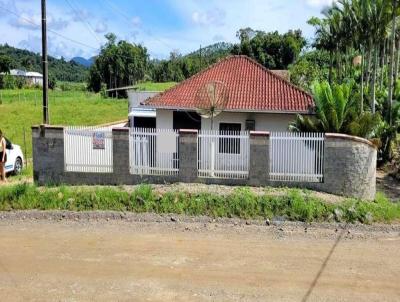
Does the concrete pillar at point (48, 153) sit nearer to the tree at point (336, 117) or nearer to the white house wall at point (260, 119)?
the white house wall at point (260, 119)

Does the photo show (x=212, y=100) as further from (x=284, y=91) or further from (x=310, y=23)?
(x=310, y=23)

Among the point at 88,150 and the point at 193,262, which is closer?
the point at 193,262

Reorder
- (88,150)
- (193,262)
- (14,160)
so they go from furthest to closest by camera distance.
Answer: (14,160) → (88,150) → (193,262)

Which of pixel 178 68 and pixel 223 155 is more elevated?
pixel 178 68

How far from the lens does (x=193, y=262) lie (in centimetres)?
949

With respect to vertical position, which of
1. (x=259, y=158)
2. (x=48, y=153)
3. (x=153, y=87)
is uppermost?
(x=153, y=87)

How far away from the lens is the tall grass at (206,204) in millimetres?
12430

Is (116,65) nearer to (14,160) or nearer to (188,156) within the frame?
(14,160)

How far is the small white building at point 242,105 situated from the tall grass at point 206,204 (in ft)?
20.6

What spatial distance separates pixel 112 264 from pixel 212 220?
11.9ft

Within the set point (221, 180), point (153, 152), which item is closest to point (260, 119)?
point (221, 180)

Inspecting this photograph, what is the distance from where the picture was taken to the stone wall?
13508mm

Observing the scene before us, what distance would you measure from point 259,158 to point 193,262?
4.99 metres

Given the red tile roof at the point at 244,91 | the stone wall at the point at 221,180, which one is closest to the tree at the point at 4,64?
the red tile roof at the point at 244,91
